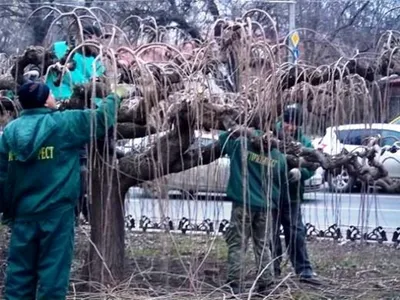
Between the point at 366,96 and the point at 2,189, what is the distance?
282 cm

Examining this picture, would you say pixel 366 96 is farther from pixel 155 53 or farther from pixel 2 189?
pixel 2 189

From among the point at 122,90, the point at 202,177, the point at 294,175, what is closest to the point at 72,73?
the point at 122,90

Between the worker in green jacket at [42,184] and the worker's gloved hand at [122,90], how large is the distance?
0.31 feet

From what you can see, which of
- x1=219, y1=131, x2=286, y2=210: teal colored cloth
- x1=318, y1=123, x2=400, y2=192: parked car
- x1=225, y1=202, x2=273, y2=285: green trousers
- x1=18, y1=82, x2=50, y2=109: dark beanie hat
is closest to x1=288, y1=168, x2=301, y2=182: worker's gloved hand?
x1=219, y1=131, x2=286, y2=210: teal colored cloth

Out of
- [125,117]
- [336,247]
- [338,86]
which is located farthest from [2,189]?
[336,247]

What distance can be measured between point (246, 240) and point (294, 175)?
28.9 inches

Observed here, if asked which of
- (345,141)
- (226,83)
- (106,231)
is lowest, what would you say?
(106,231)

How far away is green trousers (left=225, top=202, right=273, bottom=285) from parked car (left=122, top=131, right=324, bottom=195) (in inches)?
10.8

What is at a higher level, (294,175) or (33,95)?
(33,95)

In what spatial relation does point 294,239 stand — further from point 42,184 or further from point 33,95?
point 33,95

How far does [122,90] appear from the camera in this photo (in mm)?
6832

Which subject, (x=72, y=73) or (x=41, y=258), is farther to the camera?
(x=72, y=73)

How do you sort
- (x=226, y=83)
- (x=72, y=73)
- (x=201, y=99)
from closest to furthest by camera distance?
(x=201, y=99), (x=72, y=73), (x=226, y=83)

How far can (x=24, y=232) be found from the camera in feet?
21.1
